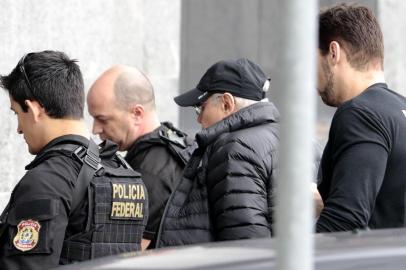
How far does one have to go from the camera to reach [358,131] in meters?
3.92

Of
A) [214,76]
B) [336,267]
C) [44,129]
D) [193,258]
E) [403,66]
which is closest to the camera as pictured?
[336,267]

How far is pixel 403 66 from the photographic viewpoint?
9727 millimetres

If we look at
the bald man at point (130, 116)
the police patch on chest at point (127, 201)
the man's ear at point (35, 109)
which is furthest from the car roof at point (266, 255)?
the bald man at point (130, 116)

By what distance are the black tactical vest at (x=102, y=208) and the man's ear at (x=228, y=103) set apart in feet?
2.42

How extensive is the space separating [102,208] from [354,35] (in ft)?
3.60

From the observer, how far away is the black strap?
13.7 feet

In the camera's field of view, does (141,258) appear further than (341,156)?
No

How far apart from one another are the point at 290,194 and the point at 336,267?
0.52 meters

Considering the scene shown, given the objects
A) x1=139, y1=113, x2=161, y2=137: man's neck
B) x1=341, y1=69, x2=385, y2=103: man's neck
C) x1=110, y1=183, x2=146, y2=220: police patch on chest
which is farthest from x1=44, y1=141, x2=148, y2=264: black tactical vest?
x1=139, y1=113, x2=161, y2=137: man's neck

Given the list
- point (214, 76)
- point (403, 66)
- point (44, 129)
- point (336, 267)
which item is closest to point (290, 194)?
point (336, 267)

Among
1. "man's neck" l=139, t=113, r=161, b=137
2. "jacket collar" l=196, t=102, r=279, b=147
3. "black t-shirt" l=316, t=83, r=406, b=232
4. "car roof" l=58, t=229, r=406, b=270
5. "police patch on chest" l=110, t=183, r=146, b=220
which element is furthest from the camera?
"man's neck" l=139, t=113, r=161, b=137

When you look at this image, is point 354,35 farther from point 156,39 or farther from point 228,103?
point 156,39

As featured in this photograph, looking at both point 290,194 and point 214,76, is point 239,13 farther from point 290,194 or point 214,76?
point 290,194

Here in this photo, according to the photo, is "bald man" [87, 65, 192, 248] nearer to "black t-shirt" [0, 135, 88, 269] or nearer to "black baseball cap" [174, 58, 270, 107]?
"black baseball cap" [174, 58, 270, 107]
